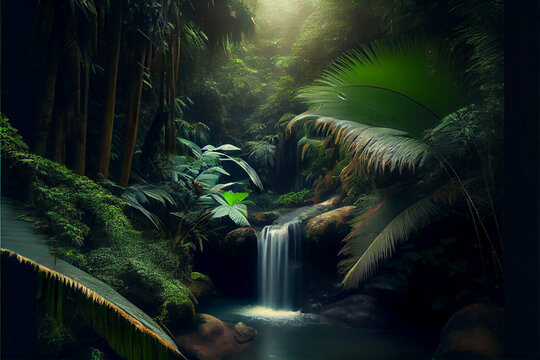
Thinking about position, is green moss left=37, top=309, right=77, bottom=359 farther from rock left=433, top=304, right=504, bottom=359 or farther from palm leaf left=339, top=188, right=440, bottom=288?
rock left=433, top=304, right=504, bottom=359

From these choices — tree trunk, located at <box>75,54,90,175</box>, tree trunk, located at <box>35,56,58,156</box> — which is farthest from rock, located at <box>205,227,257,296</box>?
tree trunk, located at <box>35,56,58,156</box>

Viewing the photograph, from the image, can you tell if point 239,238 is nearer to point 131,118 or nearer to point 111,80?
point 131,118

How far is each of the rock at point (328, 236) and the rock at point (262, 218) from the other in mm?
1194

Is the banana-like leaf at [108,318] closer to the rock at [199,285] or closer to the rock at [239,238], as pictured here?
the rock at [199,285]

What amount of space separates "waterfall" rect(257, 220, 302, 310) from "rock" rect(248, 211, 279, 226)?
1.73 feet

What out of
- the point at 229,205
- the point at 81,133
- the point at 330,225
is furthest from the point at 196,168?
the point at 81,133

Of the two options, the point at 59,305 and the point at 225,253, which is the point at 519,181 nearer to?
the point at 59,305

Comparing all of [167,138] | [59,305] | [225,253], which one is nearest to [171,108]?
[167,138]

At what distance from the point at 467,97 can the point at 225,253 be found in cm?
344

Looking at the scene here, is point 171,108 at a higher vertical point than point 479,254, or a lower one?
higher

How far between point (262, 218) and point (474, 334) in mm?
3490

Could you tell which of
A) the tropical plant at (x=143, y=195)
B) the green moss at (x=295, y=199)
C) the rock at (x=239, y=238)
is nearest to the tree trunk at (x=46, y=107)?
the tropical plant at (x=143, y=195)

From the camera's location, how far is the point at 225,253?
484cm

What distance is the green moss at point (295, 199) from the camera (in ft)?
19.8
